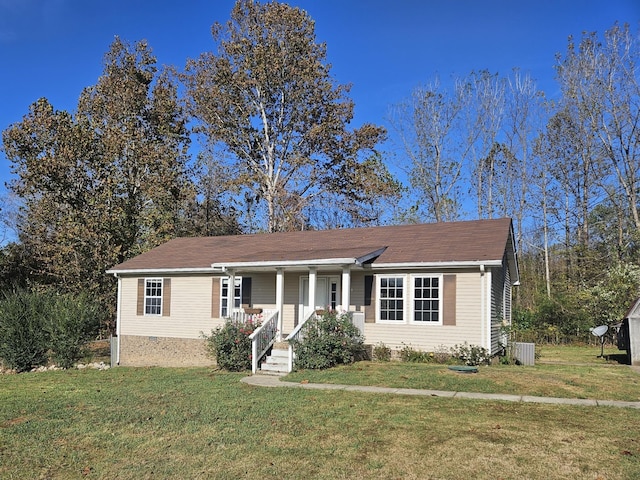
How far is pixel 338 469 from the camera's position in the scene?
5.79 m

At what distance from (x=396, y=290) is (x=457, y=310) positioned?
5.89ft

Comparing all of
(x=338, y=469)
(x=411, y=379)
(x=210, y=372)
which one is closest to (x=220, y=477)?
(x=338, y=469)

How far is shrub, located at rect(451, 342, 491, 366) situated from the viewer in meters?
13.6

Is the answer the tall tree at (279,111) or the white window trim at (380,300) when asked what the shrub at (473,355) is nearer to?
the white window trim at (380,300)

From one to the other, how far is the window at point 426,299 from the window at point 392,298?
0.41 meters

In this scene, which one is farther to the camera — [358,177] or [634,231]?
[358,177]

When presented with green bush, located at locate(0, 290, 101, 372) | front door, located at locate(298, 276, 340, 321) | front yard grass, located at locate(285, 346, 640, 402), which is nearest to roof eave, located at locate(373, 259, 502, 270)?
front door, located at locate(298, 276, 340, 321)

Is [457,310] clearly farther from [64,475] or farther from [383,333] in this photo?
[64,475]

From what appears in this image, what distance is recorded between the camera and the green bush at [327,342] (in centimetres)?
1352

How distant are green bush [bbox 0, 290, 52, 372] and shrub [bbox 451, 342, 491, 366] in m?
13.3

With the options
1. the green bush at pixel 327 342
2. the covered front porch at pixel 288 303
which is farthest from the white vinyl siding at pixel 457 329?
the green bush at pixel 327 342

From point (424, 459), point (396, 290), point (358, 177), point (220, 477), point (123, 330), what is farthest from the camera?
Answer: point (358, 177)

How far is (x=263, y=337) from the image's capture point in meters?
14.6

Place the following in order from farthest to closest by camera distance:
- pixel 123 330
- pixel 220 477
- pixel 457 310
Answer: pixel 123 330 < pixel 457 310 < pixel 220 477
